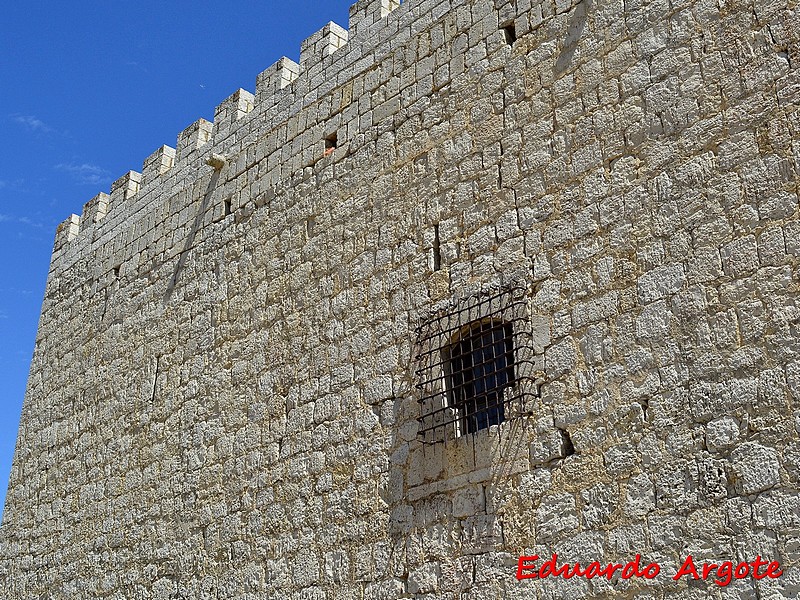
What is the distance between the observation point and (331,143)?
649cm

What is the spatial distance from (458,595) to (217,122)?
4.58 metres

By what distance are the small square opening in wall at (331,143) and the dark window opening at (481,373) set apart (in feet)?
6.54

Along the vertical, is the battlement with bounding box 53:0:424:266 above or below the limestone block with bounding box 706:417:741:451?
above

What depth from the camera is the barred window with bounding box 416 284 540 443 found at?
4.72 meters

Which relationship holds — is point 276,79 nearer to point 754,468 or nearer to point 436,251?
point 436,251

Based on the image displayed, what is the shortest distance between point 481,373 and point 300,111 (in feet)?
9.21

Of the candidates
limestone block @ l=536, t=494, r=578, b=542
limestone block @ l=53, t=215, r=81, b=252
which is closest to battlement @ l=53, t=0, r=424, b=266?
limestone block @ l=53, t=215, r=81, b=252

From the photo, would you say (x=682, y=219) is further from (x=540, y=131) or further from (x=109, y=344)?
(x=109, y=344)

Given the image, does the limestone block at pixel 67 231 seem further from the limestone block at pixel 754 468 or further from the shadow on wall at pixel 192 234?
the limestone block at pixel 754 468

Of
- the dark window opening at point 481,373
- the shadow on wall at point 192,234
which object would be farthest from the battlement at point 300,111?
the dark window opening at point 481,373

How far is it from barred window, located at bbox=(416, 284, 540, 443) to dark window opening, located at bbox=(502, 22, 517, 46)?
1.54m

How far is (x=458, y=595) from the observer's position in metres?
4.54

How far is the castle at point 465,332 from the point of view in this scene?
3.99 meters

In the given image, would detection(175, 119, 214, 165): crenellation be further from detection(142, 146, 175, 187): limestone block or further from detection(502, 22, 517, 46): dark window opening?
detection(502, 22, 517, 46): dark window opening
